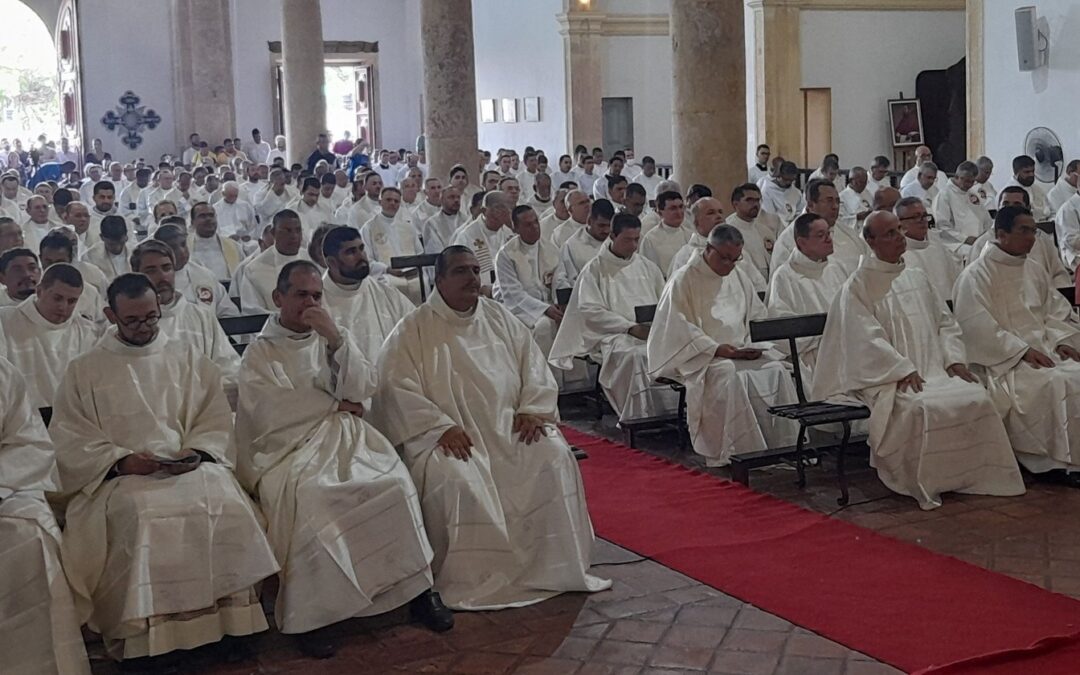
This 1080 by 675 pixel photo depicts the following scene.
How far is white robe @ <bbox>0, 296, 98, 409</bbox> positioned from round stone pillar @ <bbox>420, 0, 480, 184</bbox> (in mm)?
8032

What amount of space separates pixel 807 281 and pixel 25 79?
128 ft

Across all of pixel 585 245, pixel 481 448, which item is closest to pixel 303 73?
pixel 585 245

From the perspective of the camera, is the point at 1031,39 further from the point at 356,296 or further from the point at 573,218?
the point at 356,296

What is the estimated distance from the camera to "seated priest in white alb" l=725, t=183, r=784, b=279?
417 inches

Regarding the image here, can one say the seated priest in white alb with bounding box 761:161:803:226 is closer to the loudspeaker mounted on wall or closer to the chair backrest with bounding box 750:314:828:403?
the loudspeaker mounted on wall

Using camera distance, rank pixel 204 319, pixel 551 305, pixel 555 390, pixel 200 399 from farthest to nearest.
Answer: pixel 551 305 → pixel 204 319 → pixel 555 390 → pixel 200 399

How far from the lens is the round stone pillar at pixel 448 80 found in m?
14.6

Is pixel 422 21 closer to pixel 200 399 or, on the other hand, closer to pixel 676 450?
pixel 676 450

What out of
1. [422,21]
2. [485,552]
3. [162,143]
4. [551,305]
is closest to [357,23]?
[162,143]

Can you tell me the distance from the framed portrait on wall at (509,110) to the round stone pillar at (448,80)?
46.2 ft

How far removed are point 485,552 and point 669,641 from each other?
0.95 metres

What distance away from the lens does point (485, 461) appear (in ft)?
19.4

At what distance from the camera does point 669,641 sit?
5.22 m

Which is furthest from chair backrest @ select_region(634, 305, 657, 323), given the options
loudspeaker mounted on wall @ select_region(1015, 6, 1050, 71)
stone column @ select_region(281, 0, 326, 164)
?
stone column @ select_region(281, 0, 326, 164)
